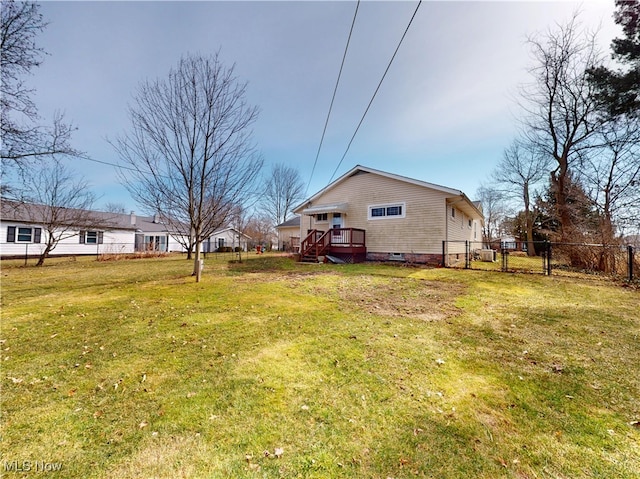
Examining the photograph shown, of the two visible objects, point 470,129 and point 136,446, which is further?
point 470,129

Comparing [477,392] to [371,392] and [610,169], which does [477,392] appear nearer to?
[371,392]

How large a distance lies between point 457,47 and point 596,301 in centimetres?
765

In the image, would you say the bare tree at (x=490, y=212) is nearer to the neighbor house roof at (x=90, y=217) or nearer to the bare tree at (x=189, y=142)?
the bare tree at (x=189, y=142)

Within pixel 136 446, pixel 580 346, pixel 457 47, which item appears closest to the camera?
pixel 136 446

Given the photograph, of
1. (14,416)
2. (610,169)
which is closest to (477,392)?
(14,416)

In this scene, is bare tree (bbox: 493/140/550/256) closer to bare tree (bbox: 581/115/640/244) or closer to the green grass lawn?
A: bare tree (bbox: 581/115/640/244)

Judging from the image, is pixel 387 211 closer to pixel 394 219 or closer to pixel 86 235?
pixel 394 219

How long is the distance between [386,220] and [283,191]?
27.5m

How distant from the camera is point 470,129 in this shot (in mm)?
12016

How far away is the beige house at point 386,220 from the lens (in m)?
13.1

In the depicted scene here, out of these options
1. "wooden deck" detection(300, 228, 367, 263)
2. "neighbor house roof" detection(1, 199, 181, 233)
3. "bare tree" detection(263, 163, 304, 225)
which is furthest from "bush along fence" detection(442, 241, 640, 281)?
"bare tree" detection(263, 163, 304, 225)

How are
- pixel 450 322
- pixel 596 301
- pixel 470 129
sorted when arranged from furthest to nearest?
1. pixel 470 129
2. pixel 596 301
3. pixel 450 322

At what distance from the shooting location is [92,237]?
24641 millimetres

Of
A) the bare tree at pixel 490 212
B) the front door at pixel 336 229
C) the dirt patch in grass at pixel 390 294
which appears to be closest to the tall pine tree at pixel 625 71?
the dirt patch in grass at pixel 390 294
